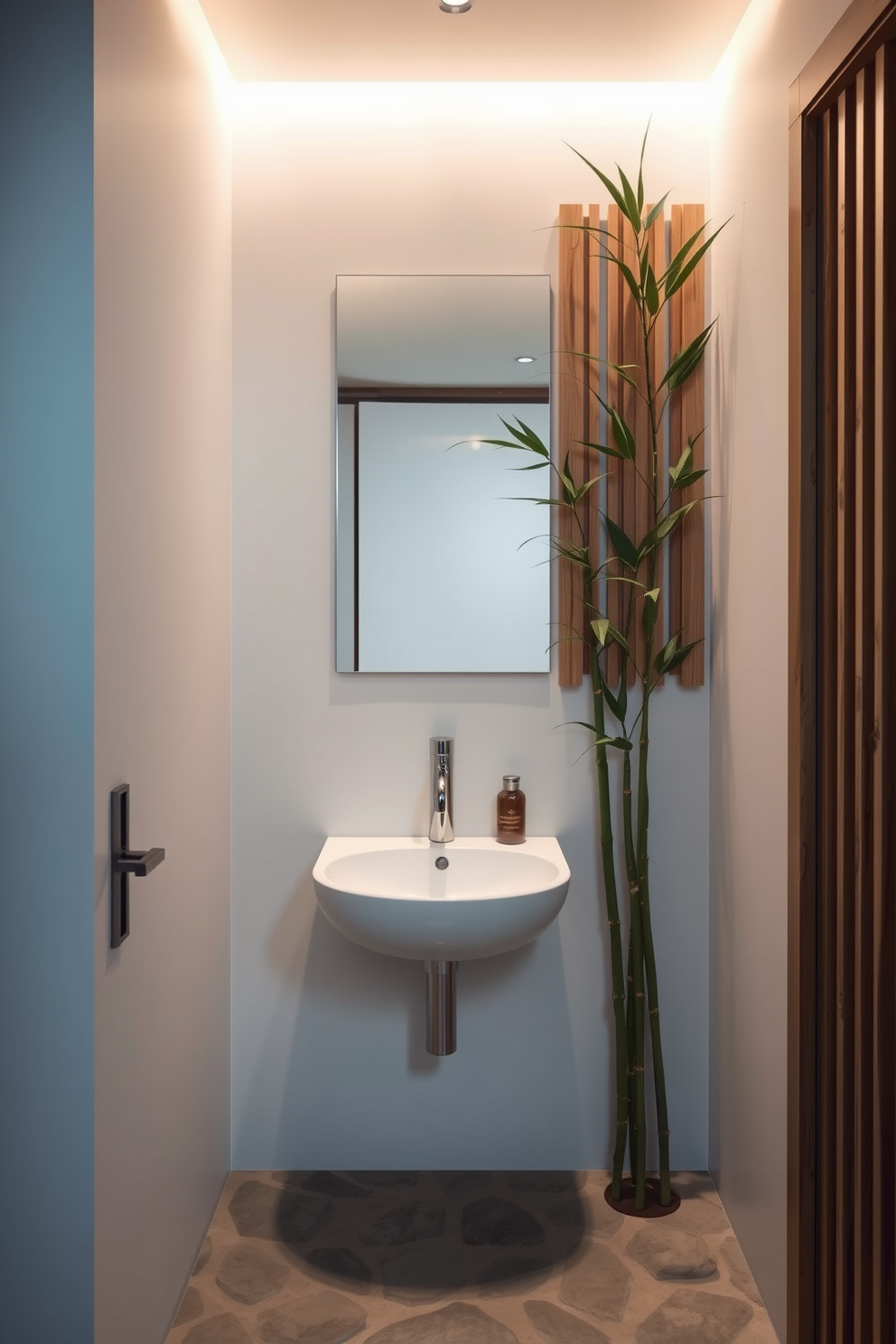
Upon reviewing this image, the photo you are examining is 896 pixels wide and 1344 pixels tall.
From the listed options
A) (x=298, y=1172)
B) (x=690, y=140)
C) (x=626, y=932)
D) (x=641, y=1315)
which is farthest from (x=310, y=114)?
(x=641, y=1315)

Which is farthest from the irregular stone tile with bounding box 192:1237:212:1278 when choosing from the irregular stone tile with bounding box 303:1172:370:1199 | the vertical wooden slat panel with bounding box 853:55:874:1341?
the vertical wooden slat panel with bounding box 853:55:874:1341

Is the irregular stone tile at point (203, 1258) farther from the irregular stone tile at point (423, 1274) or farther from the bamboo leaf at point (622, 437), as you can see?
the bamboo leaf at point (622, 437)

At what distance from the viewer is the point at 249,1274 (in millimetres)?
2068

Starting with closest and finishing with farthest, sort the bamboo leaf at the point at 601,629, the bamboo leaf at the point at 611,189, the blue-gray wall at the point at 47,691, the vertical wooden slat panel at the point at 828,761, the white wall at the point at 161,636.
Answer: the blue-gray wall at the point at 47,691 < the white wall at the point at 161,636 < the vertical wooden slat panel at the point at 828,761 < the bamboo leaf at the point at 611,189 < the bamboo leaf at the point at 601,629

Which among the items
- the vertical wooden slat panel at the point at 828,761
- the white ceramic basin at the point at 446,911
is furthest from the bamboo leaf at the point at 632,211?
the white ceramic basin at the point at 446,911

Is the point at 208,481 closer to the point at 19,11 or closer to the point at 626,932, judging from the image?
the point at 19,11

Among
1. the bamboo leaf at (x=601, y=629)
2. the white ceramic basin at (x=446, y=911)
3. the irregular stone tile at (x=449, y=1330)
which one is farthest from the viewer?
the bamboo leaf at (x=601, y=629)

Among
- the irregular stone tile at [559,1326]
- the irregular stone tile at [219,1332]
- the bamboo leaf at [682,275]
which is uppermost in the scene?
the bamboo leaf at [682,275]

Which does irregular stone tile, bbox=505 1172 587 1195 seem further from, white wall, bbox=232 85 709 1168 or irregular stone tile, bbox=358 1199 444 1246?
irregular stone tile, bbox=358 1199 444 1246

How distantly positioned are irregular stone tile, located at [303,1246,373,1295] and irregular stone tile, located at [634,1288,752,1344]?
543 mm

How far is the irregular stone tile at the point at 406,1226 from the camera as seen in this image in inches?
85.7

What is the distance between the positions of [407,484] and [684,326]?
2.45 ft

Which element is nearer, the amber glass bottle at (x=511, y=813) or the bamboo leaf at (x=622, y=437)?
the bamboo leaf at (x=622, y=437)

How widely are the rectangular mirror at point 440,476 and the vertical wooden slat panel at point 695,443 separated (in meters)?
0.32
